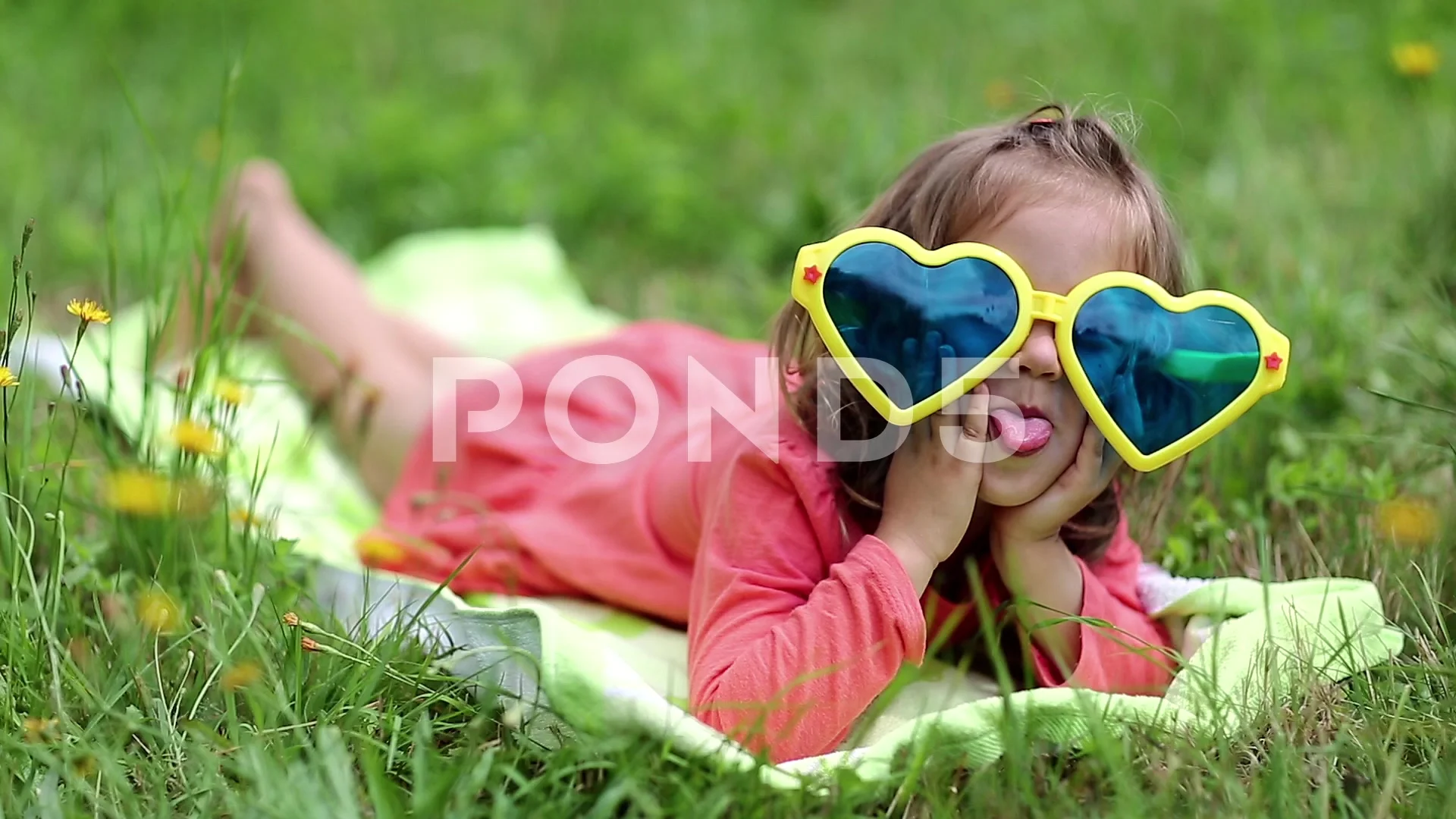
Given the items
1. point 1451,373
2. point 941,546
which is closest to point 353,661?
point 941,546

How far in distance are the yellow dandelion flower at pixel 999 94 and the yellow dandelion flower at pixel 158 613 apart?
2.01 meters

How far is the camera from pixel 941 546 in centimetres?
152

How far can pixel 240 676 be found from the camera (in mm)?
1352

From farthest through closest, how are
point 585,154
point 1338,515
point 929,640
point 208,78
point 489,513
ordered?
1. point 208,78
2. point 585,154
3. point 489,513
4. point 1338,515
5. point 929,640

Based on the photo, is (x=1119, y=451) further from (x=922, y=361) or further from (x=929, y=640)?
(x=929, y=640)

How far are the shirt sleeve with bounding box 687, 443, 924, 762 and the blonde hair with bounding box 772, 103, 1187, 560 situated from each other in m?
0.11

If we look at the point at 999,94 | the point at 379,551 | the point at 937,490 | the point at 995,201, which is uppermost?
the point at 999,94

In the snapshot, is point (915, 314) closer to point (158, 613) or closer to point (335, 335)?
point (158, 613)

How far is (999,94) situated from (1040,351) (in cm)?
194

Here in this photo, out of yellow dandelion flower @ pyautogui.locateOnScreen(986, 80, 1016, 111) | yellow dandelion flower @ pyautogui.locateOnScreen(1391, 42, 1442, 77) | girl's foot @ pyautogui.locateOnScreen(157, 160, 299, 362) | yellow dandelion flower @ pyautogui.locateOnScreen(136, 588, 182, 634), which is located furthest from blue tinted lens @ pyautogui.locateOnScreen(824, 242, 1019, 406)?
yellow dandelion flower @ pyautogui.locateOnScreen(1391, 42, 1442, 77)

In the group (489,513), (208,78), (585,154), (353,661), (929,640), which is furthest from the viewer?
(208,78)

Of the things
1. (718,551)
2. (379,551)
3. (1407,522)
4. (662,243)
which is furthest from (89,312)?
(662,243)

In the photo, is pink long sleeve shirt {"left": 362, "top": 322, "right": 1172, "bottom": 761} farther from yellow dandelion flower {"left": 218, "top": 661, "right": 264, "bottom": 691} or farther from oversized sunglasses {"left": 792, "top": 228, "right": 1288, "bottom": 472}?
yellow dandelion flower {"left": 218, "top": 661, "right": 264, "bottom": 691}

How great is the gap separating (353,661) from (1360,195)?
96.3 inches
